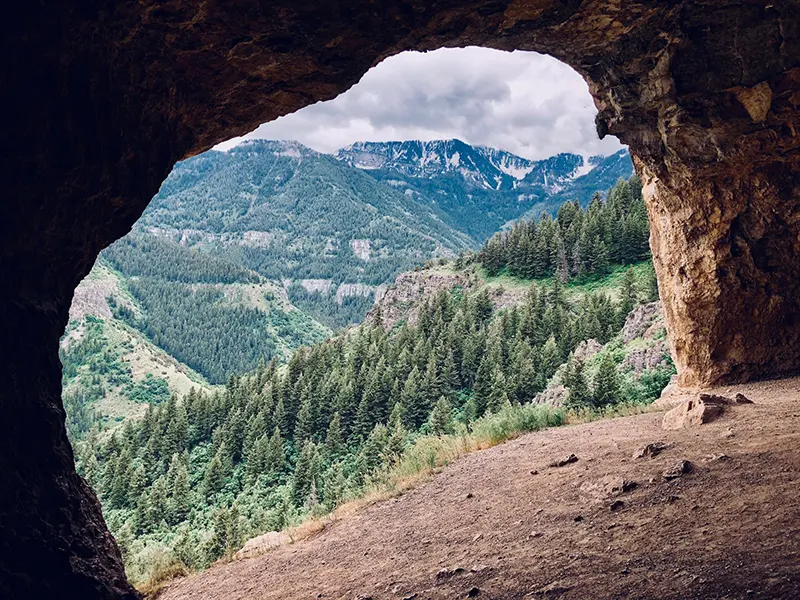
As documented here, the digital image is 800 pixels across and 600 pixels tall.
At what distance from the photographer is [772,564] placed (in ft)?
11.7

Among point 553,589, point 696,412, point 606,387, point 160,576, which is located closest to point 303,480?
point 606,387

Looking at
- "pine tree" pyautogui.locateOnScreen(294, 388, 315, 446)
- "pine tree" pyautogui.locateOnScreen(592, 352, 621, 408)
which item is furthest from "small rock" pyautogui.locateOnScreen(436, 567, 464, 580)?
"pine tree" pyautogui.locateOnScreen(294, 388, 315, 446)

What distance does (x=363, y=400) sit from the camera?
4062 cm

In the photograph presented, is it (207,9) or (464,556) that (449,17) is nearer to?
(207,9)

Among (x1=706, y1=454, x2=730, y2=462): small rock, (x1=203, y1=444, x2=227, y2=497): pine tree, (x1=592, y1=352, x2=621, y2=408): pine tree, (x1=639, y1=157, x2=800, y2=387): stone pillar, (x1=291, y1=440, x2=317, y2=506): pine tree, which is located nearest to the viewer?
(x1=706, y1=454, x2=730, y2=462): small rock

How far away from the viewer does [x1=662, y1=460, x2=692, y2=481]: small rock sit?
5965 millimetres

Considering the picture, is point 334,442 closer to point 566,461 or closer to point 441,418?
point 441,418

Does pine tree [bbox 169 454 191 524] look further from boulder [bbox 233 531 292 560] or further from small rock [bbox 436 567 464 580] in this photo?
small rock [bbox 436 567 464 580]

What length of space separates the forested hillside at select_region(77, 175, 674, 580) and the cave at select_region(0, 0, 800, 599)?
28.4ft

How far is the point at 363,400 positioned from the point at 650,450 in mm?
34519

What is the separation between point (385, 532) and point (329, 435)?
109 ft

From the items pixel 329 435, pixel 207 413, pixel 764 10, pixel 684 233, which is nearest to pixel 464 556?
pixel 764 10

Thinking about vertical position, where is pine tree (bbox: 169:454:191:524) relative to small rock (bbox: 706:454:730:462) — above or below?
below

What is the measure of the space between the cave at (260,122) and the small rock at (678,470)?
570 centimetres
